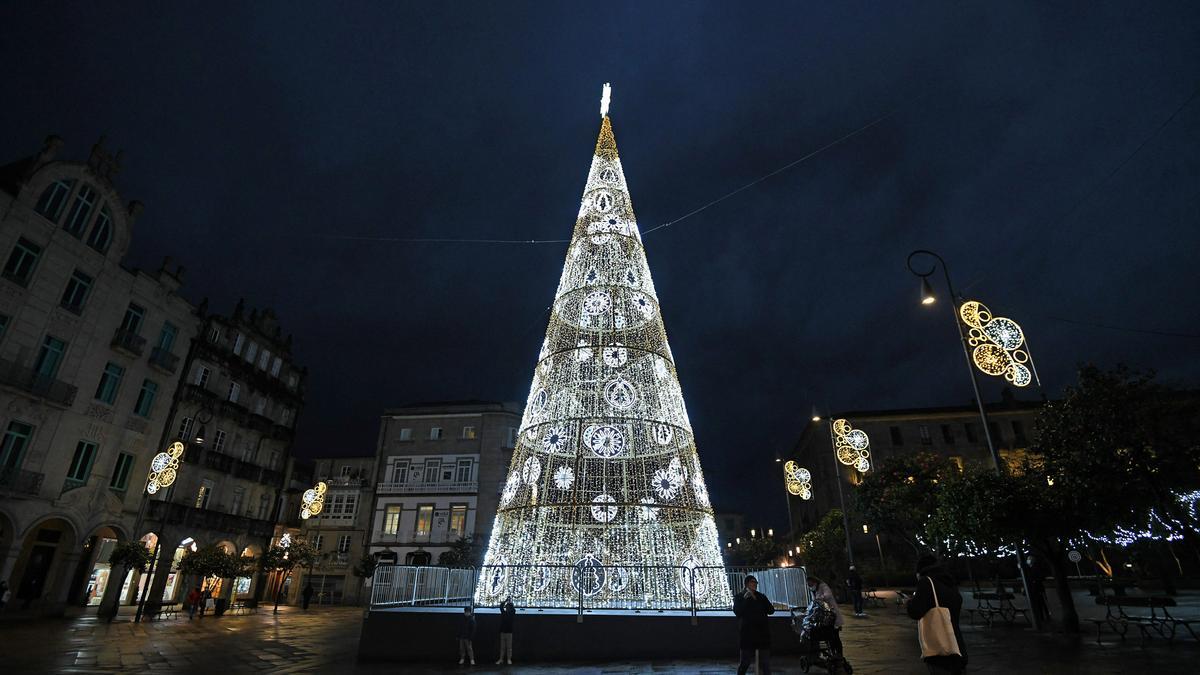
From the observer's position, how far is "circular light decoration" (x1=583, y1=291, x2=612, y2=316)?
1438 cm

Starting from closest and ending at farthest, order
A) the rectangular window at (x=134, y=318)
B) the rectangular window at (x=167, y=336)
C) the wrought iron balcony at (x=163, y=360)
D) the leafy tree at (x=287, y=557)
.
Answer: the rectangular window at (x=134, y=318), the wrought iron balcony at (x=163, y=360), the rectangular window at (x=167, y=336), the leafy tree at (x=287, y=557)

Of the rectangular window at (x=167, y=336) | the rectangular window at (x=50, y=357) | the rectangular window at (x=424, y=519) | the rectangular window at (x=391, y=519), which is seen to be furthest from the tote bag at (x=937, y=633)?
the rectangular window at (x=391, y=519)

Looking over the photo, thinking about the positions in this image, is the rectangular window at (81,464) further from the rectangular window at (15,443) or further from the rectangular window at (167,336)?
the rectangular window at (167,336)

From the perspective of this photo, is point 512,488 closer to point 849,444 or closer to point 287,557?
point 849,444

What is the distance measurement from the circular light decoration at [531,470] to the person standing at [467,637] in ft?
9.88

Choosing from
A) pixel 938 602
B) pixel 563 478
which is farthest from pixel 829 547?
pixel 938 602

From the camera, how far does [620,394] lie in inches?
529

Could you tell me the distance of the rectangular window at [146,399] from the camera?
26500 millimetres

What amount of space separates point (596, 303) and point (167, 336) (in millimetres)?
26129

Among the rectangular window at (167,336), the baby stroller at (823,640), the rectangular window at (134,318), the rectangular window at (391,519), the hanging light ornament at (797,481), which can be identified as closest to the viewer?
the baby stroller at (823,640)

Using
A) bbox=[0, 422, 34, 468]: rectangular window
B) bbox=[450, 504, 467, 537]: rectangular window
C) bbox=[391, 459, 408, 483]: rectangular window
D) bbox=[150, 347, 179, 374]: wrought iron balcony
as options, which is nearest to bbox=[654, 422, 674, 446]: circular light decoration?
bbox=[0, 422, 34, 468]: rectangular window

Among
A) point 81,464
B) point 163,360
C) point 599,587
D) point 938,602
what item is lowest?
point 599,587

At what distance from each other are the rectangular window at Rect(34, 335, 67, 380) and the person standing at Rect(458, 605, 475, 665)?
21913 millimetres

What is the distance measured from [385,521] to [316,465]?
9.77 metres
